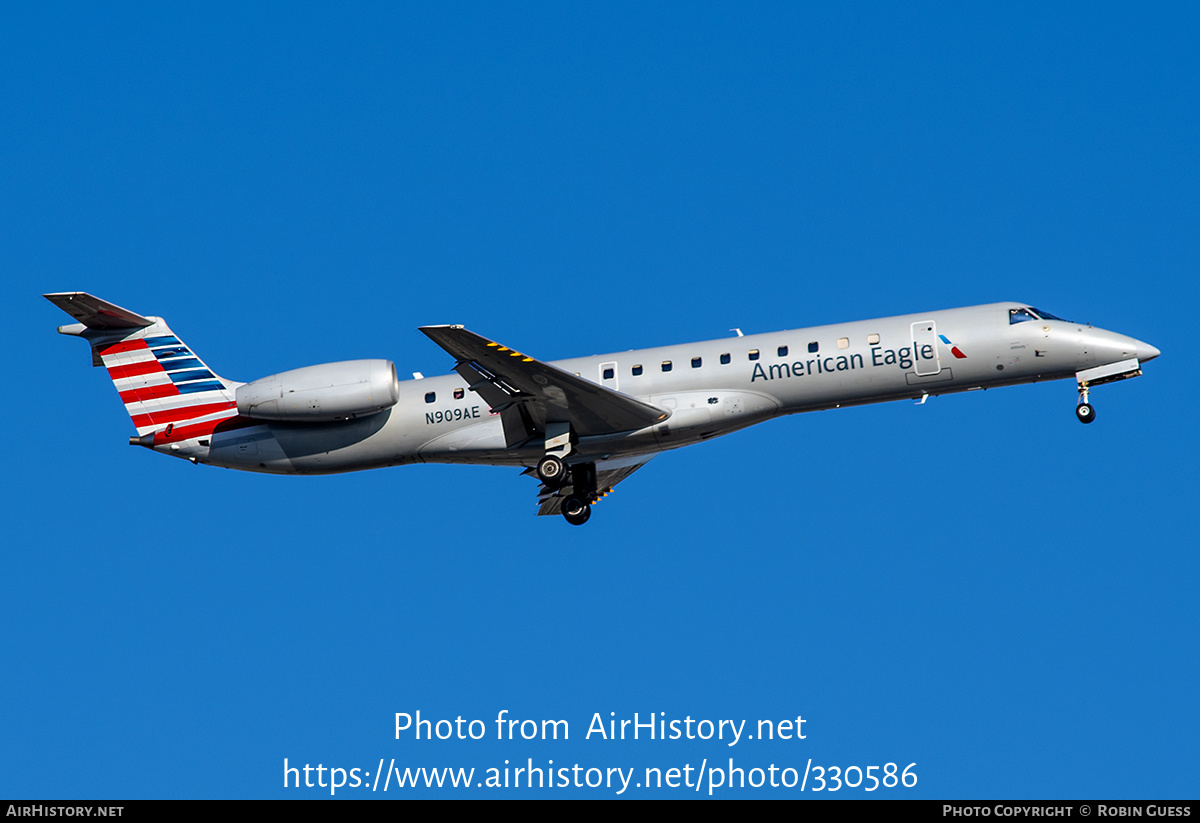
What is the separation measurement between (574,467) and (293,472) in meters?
5.95

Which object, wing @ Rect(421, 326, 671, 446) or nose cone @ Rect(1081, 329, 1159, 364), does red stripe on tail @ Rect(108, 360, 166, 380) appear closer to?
wing @ Rect(421, 326, 671, 446)

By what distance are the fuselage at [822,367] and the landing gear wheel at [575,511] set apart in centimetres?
147

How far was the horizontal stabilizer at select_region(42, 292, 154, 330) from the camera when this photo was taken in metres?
26.7

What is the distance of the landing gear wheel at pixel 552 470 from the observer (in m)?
26.2

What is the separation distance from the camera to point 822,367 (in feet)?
85.5

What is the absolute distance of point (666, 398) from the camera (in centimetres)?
2623

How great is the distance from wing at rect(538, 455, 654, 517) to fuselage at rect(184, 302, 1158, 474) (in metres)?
1.71
